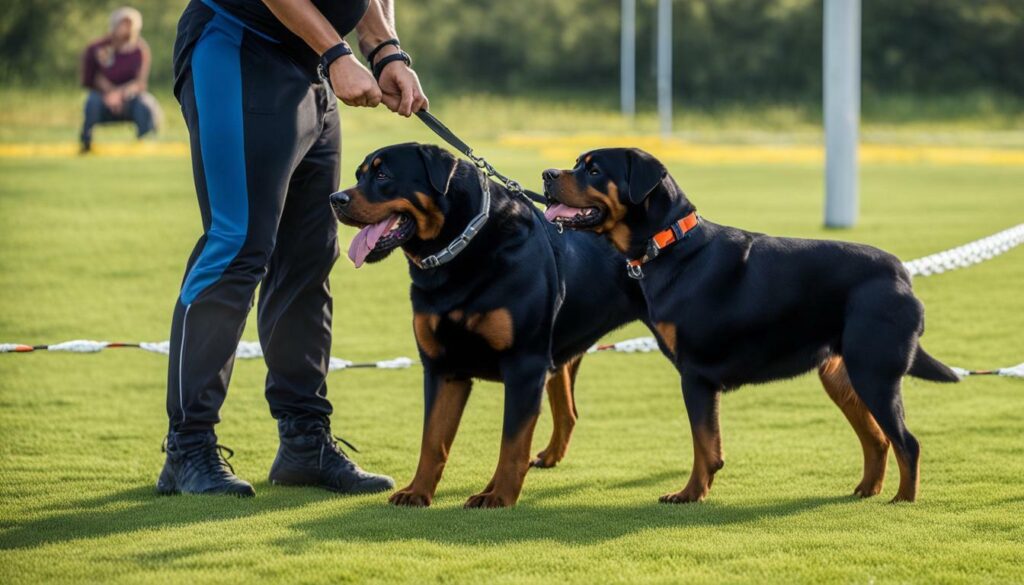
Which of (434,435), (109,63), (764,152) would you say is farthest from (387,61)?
(764,152)

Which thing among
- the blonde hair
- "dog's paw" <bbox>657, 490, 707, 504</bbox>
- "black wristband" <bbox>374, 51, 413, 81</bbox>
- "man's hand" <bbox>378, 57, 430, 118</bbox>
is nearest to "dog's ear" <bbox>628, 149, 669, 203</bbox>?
"man's hand" <bbox>378, 57, 430, 118</bbox>

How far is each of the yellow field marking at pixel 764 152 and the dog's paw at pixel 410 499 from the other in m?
15.2

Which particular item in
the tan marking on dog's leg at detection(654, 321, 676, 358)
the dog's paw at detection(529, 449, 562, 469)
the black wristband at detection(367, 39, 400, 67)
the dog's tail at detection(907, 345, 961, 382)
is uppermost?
the black wristband at detection(367, 39, 400, 67)

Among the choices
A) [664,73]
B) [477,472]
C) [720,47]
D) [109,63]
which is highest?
[720,47]

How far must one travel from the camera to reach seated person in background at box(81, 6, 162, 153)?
19.1 meters

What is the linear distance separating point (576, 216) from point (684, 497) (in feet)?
3.03

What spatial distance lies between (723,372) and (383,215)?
1150 mm

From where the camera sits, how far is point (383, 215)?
4332 millimetres

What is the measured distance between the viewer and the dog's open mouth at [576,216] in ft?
15.1

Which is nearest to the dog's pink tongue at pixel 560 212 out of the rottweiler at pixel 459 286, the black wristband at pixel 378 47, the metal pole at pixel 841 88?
the rottweiler at pixel 459 286

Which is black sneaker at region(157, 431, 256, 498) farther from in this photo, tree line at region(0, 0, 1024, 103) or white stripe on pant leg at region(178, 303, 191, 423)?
tree line at region(0, 0, 1024, 103)

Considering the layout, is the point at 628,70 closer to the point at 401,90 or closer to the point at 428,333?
the point at 401,90

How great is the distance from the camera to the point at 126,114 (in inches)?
768

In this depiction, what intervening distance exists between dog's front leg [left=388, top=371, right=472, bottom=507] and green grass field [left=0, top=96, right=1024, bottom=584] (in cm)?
8
